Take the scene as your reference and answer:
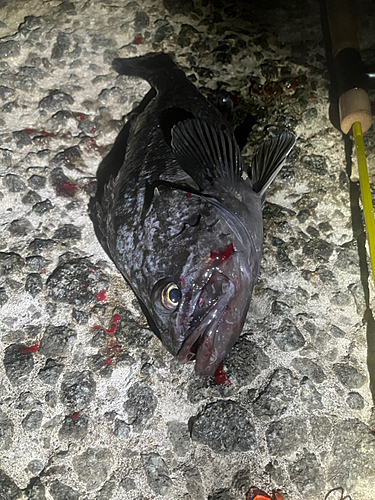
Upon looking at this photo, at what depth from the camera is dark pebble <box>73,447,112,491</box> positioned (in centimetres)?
236

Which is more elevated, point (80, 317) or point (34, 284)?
point (34, 284)

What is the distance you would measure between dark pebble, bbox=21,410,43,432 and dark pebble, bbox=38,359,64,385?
0.62 feet

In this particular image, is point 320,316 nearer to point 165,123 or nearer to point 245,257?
point 245,257

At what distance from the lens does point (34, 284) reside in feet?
9.55

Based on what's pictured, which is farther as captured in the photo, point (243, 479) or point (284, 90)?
point (284, 90)

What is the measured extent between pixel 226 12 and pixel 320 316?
10.5 ft

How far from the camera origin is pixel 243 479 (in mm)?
2365

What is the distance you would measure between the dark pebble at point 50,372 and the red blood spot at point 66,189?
1.34 metres

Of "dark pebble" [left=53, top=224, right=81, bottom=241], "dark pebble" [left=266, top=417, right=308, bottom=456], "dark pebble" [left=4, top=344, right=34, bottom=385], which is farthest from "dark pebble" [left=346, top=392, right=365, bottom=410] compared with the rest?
"dark pebble" [left=53, top=224, right=81, bottom=241]

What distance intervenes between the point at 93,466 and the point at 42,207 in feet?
6.24

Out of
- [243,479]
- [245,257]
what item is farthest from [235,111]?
[243,479]

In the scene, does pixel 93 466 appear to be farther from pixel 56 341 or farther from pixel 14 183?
pixel 14 183

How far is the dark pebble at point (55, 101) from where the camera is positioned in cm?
367

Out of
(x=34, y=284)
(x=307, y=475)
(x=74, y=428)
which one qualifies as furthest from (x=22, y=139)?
(x=307, y=475)
